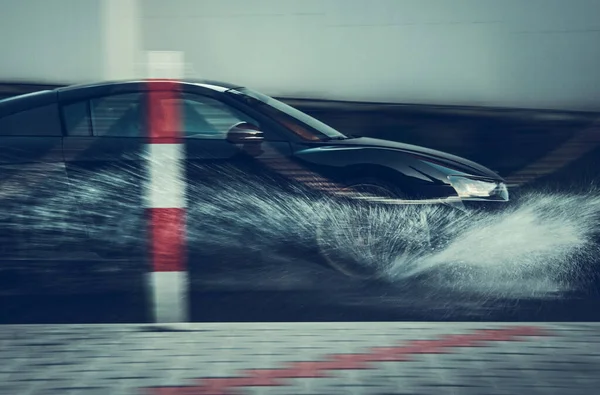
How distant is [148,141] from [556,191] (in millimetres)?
4652

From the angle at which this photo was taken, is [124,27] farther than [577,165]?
Yes

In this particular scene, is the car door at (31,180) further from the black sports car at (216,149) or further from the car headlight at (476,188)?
the car headlight at (476,188)

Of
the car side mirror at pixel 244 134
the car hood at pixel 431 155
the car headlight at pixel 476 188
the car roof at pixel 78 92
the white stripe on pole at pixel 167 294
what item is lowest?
the white stripe on pole at pixel 167 294

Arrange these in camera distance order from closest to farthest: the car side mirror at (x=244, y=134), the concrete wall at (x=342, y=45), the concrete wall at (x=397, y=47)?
1. the car side mirror at (x=244, y=134)
2. the concrete wall at (x=342, y=45)
3. the concrete wall at (x=397, y=47)

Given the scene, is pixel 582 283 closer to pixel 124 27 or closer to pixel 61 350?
pixel 61 350

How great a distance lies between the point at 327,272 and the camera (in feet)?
21.9

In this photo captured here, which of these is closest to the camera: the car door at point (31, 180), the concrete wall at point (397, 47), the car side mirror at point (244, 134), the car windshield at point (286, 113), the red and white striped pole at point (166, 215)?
the red and white striped pole at point (166, 215)

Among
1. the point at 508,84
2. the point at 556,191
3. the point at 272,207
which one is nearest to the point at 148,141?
the point at 272,207

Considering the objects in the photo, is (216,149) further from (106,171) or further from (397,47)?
(397,47)

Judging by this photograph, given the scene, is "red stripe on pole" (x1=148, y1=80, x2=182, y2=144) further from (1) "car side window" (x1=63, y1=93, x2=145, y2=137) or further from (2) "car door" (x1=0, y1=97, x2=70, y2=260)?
(2) "car door" (x1=0, y1=97, x2=70, y2=260)

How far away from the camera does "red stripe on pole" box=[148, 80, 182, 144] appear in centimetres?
495

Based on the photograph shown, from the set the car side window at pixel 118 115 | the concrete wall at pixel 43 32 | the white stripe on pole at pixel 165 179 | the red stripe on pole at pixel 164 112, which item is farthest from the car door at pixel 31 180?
the concrete wall at pixel 43 32

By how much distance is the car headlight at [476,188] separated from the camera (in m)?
6.70

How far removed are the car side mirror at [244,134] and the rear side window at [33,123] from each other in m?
1.21
